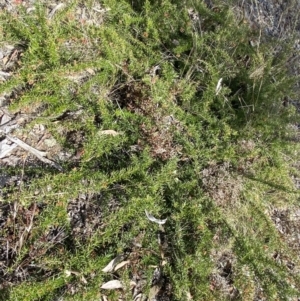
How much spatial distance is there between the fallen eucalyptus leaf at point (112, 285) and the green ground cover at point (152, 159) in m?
0.04

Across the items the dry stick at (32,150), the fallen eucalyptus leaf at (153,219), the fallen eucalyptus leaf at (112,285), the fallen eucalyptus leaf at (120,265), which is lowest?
the fallen eucalyptus leaf at (112,285)

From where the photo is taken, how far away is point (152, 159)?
2.63 metres

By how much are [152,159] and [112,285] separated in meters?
0.83

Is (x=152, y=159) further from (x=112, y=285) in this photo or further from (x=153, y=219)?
(x=112, y=285)

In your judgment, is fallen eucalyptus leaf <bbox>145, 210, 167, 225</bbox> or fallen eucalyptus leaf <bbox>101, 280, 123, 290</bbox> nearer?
fallen eucalyptus leaf <bbox>101, 280, 123, 290</bbox>

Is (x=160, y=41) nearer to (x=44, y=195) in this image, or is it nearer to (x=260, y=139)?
(x=260, y=139)

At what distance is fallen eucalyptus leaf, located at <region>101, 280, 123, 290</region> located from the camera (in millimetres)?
2251

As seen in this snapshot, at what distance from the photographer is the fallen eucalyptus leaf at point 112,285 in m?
2.25

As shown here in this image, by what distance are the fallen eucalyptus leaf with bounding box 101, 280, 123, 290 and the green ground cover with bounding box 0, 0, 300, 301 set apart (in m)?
0.04

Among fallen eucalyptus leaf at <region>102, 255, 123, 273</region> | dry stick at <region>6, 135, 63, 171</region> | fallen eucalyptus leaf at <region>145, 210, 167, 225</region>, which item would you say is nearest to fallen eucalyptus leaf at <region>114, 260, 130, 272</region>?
fallen eucalyptus leaf at <region>102, 255, 123, 273</region>

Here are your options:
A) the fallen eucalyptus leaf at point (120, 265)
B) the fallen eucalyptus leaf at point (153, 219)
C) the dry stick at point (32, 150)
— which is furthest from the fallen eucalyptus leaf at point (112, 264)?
the dry stick at point (32, 150)

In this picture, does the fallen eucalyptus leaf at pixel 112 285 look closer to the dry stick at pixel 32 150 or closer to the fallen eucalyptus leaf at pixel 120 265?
the fallen eucalyptus leaf at pixel 120 265

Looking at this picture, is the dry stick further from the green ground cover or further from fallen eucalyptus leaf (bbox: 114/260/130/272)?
fallen eucalyptus leaf (bbox: 114/260/130/272)

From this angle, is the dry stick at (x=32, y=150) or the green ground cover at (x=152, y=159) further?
the dry stick at (x=32, y=150)
